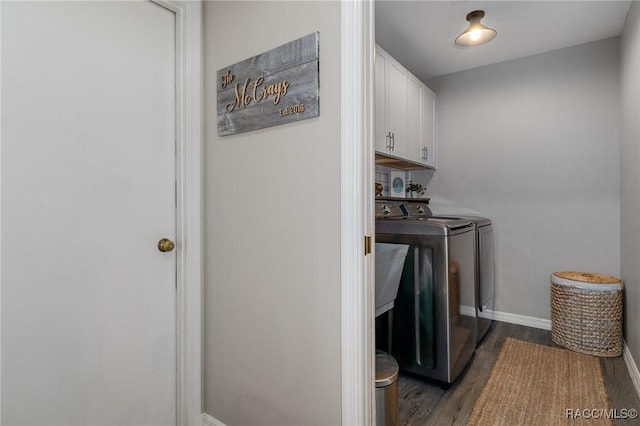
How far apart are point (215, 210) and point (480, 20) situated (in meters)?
2.28

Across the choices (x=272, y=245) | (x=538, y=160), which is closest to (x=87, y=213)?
(x=272, y=245)

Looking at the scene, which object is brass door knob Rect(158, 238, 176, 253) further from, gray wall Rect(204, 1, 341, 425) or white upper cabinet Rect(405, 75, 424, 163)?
white upper cabinet Rect(405, 75, 424, 163)

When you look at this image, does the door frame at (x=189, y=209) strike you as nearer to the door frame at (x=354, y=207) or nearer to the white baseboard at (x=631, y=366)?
the door frame at (x=354, y=207)

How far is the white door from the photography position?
113 centimetres

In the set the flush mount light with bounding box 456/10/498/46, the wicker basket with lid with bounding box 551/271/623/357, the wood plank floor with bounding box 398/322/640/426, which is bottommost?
the wood plank floor with bounding box 398/322/640/426

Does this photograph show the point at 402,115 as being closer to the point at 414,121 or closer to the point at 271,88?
the point at 414,121

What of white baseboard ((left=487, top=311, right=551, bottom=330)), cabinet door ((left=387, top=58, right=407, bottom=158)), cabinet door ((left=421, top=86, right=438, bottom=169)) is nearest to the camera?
cabinet door ((left=387, top=58, right=407, bottom=158))

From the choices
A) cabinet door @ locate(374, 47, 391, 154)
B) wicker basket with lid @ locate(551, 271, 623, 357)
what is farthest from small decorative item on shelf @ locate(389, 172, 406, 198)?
wicker basket with lid @ locate(551, 271, 623, 357)

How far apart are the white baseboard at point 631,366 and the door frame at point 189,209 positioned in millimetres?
2496

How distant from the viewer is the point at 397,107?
2666 mm

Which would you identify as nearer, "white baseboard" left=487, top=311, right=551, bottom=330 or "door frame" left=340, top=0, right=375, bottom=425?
"door frame" left=340, top=0, right=375, bottom=425

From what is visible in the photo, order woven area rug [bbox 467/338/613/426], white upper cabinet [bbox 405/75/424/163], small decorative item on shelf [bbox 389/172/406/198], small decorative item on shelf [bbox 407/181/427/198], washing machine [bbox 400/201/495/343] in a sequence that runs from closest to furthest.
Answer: woven area rug [bbox 467/338/613/426], washing machine [bbox 400/201/495/343], white upper cabinet [bbox 405/75/424/163], small decorative item on shelf [bbox 389/172/406/198], small decorative item on shelf [bbox 407/181/427/198]

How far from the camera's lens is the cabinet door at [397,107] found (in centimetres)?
254

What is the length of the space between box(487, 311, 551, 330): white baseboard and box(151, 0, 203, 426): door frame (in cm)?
262
